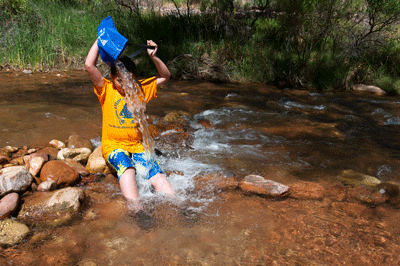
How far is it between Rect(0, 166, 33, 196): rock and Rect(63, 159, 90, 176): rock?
46 centimetres

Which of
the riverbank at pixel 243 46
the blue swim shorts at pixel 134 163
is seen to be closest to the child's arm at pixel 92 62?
the blue swim shorts at pixel 134 163

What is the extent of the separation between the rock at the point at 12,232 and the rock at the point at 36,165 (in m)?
0.74

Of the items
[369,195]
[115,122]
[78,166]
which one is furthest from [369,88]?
[78,166]

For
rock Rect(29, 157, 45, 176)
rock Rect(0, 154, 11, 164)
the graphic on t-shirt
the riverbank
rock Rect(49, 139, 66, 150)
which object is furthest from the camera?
the riverbank

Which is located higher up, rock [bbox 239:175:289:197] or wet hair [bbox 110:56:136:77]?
wet hair [bbox 110:56:136:77]

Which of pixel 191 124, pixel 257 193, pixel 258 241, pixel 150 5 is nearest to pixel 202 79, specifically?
pixel 191 124

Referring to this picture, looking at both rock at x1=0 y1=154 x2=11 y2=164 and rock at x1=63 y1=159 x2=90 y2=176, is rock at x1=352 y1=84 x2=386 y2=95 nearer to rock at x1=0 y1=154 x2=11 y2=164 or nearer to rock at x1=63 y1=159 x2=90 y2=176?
rock at x1=63 y1=159 x2=90 y2=176

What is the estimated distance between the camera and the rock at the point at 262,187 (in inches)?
114

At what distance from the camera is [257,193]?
2.93 m

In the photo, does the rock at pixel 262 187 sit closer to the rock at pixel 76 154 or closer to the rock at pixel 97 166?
the rock at pixel 97 166

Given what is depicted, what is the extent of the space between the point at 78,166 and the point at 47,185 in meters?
0.43

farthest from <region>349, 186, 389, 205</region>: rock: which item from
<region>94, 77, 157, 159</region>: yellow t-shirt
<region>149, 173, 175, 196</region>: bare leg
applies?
<region>94, 77, 157, 159</region>: yellow t-shirt

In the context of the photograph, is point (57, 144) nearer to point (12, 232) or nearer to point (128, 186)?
point (128, 186)

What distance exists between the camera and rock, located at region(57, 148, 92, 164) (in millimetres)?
3361
